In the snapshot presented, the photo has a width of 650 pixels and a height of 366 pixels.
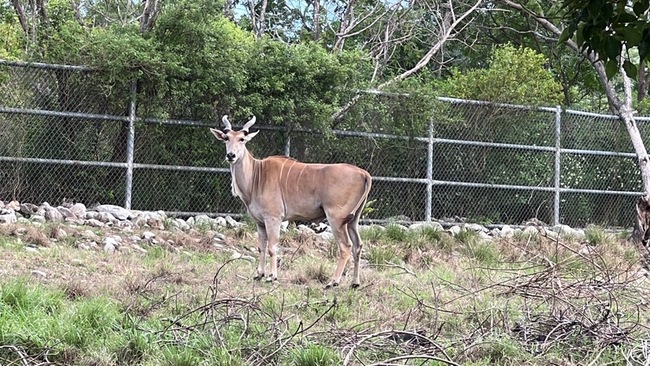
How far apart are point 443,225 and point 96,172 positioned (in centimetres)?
485

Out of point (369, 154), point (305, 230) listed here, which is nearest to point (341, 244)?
point (305, 230)

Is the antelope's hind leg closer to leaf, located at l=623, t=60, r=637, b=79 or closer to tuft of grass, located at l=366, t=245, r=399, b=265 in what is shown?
tuft of grass, located at l=366, t=245, r=399, b=265

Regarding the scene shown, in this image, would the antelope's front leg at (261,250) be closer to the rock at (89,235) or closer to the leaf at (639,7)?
the rock at (89,235)

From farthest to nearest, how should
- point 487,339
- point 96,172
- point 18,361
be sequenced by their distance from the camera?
1. point 96,172
2. point 487,339
3. point 18,361

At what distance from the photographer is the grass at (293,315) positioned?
468 centimetres

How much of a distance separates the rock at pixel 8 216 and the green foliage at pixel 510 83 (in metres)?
6.90

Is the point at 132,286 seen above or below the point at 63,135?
below

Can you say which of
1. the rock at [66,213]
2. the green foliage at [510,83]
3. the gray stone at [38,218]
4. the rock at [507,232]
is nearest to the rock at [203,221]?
the rock at [66,213]

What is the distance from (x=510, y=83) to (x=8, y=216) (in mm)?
7535

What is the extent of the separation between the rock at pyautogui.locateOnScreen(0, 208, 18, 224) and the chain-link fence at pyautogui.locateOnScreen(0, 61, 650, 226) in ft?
2.69

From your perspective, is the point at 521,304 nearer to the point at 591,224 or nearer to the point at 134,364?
the point at 134,364

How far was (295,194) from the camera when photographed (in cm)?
857

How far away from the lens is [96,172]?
11.5m

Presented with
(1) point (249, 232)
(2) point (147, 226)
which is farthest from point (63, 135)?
(1) point (249, 232)
